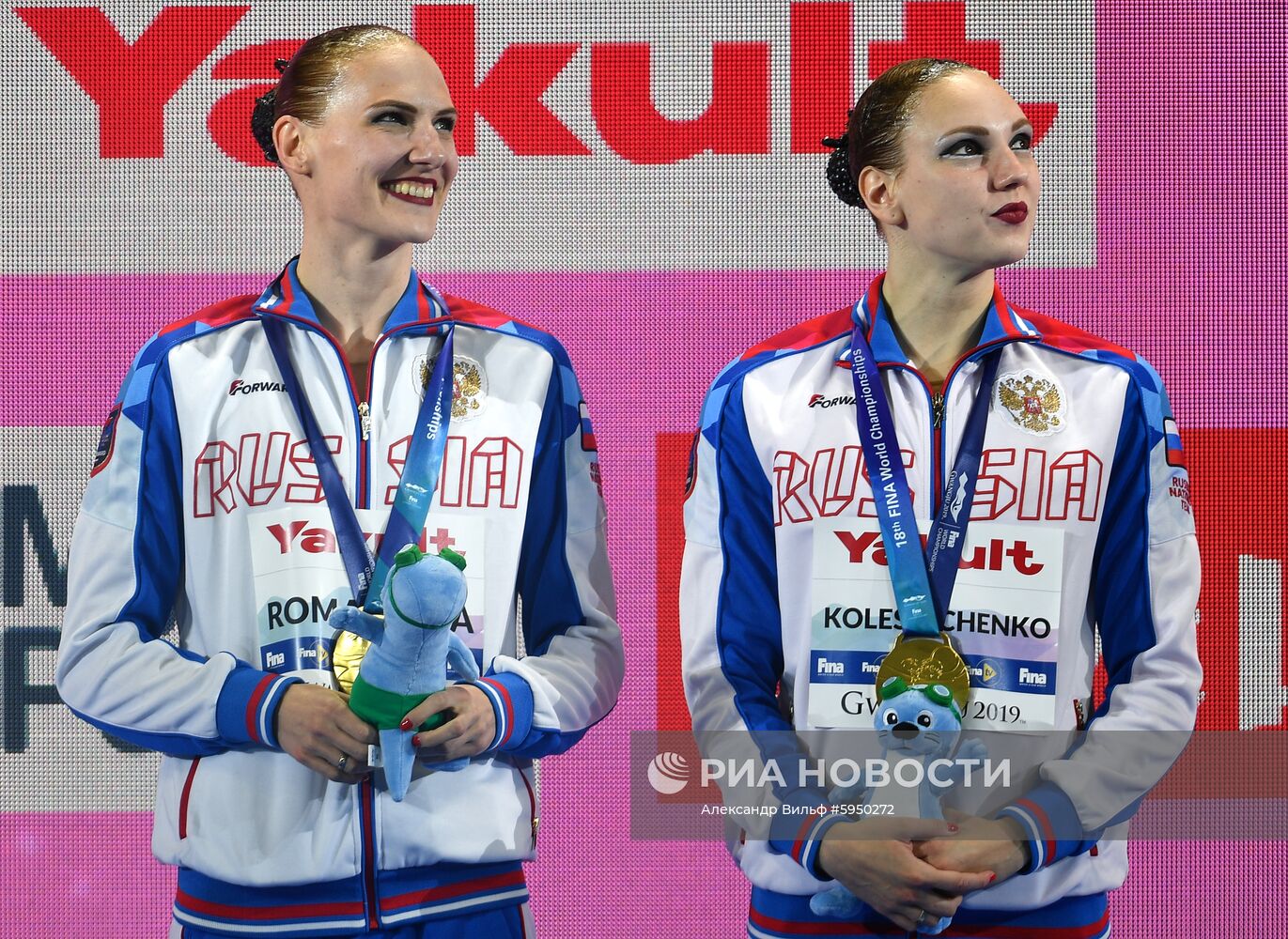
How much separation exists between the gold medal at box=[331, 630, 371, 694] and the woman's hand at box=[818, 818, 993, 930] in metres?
0.74

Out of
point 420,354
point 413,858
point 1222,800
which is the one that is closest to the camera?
point 413,858

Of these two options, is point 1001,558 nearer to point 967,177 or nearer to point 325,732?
point 967,177

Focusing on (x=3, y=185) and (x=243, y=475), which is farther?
(x=3, y=185)

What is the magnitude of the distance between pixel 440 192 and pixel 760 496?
28.6 inches

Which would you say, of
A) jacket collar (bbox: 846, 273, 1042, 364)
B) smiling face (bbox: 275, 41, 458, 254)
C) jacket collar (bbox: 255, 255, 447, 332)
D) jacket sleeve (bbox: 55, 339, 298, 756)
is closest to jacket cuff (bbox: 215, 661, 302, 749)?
jacket sleeve (bbox: 55, 339, 298, 756)

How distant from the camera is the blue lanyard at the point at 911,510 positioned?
238 centimetres

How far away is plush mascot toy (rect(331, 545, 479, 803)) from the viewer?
2.21m

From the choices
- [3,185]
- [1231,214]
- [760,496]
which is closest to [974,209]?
[760,496]

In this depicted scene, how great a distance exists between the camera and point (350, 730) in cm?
231

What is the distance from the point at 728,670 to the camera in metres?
2.51

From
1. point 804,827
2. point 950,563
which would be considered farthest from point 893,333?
point 804,827

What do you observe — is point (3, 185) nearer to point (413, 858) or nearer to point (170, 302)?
point (170, 302)

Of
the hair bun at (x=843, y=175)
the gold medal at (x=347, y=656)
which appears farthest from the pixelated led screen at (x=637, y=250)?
the gold medal at (x=347, y=656)

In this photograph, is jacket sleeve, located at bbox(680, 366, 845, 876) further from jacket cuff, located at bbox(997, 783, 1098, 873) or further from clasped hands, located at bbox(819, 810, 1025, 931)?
jacket cuff, located at bbox(997, 783, 1098, 873)
